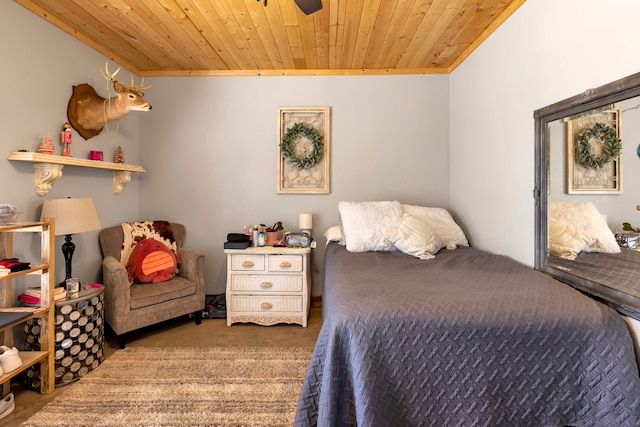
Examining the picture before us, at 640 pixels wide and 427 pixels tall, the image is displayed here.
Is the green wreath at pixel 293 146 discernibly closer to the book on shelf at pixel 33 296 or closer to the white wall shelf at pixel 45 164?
the white wall shelf at pixel 45 164

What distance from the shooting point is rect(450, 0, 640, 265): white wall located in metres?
1.50

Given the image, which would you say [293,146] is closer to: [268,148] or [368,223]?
[268,148]

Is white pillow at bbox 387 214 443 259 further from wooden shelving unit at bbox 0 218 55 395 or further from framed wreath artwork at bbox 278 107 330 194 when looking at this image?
wooden shelving unit at bbox 0 218 55 395

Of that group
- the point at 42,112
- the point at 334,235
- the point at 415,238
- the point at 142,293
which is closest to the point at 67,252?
the point at 142,293

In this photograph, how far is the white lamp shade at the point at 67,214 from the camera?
203 cm

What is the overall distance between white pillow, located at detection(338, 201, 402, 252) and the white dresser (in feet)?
1.65

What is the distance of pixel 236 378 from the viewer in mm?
2002

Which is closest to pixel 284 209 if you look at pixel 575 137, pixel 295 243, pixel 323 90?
pixel 295 243

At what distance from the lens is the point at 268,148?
10.9 ft

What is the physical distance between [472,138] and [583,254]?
1464 mm

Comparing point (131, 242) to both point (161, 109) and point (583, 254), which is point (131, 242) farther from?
point (583, 254)

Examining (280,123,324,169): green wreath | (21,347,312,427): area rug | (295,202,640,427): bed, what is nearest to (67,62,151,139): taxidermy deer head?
(280,123,324,169): green wreath

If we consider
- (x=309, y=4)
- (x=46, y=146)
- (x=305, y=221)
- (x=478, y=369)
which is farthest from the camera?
(x=305, y=221)

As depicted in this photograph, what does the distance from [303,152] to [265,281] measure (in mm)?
1404
